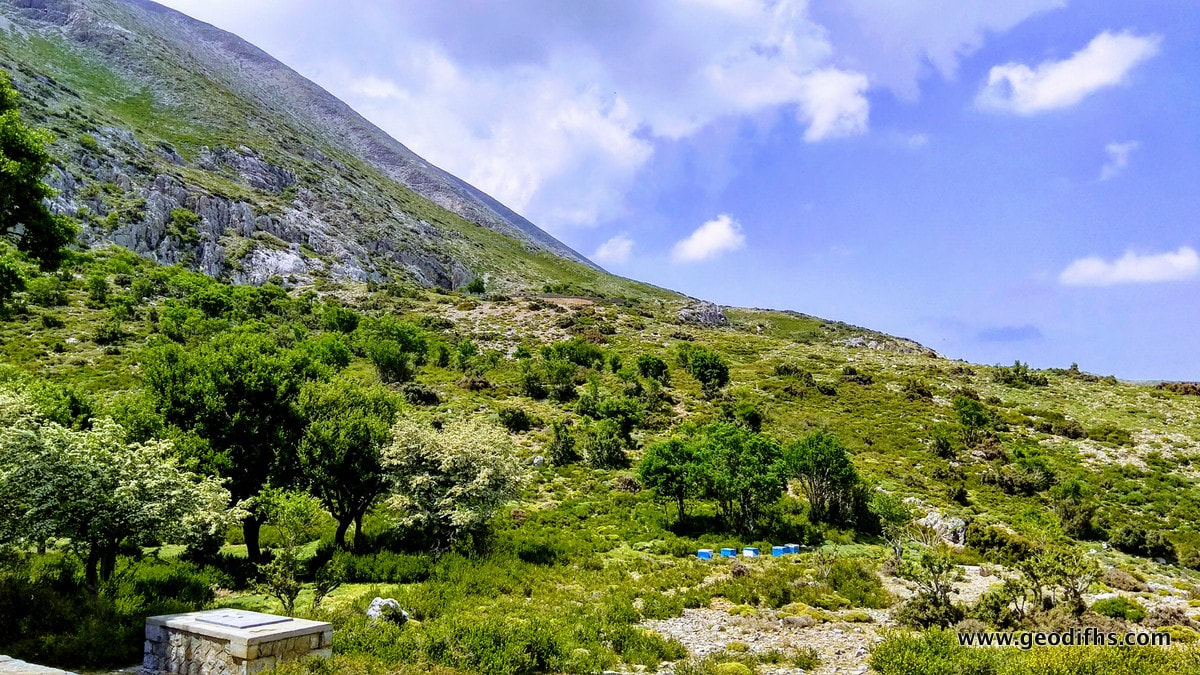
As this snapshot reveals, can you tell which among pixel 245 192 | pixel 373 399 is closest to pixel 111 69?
pixel 245 192

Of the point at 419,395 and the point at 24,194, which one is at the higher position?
the point at 24,194

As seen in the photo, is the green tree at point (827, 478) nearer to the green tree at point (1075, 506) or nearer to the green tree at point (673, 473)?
the green tree at point (673, 473)

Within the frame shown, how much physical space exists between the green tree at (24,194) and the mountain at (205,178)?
80960 mm

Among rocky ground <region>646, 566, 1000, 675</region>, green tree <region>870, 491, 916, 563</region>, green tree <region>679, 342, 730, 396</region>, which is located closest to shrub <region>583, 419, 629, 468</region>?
green tree <region>870, 491, 916, 563</region>

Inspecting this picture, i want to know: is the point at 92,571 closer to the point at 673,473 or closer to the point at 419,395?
the point at 673,473

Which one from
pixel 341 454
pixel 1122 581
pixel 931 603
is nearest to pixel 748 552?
pixel 931 603

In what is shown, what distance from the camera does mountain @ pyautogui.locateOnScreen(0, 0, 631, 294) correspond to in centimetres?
8444

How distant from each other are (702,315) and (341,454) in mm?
95150

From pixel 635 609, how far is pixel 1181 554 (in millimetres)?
29379

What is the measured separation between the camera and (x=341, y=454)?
73.7ft

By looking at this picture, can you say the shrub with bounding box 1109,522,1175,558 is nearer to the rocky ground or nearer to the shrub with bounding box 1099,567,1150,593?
the shrub with bounding box 1099,567,1150,593

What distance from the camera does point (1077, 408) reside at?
177 feet

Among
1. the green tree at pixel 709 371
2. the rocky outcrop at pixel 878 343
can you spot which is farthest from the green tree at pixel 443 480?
the rocky outcrop at pixel 878 343

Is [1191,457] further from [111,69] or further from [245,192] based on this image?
[111,69]
